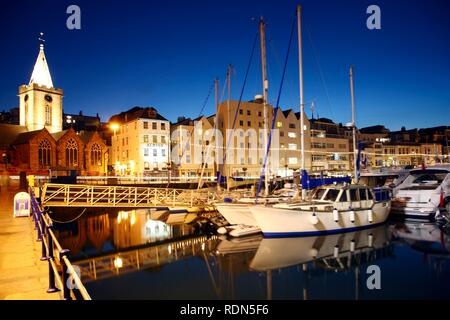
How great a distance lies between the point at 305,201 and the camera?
21078 mm

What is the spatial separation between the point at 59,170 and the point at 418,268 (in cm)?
6549

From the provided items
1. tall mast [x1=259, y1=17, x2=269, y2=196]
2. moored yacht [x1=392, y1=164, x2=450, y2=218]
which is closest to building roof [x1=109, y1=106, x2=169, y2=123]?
tall mast [x1=259, y1=17, x2=269, y2=196]

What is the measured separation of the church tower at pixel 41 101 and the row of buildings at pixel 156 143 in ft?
0.67

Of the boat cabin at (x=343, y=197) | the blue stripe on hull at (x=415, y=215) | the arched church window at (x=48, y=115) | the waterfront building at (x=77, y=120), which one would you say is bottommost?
the blue stripe on hull at (x=415, y=215)

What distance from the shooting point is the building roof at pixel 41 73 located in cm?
7412

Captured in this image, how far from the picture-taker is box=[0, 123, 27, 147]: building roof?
64762mm

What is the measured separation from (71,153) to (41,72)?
82.3 ft

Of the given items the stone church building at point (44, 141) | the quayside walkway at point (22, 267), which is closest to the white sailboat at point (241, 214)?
the quayside walkway at point (22, 267)

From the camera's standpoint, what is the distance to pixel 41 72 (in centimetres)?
7544

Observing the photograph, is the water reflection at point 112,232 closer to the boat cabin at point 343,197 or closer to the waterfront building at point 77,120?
the boat cabin at point 343,197

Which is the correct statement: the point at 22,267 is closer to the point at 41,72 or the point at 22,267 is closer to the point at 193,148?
the point at 193,148

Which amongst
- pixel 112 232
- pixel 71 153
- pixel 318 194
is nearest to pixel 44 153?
pixel 71 153

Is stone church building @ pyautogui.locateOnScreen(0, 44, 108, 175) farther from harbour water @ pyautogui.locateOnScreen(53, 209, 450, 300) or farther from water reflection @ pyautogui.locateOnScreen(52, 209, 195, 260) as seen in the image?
harbour water @ pyautogui.locateOnScreen(53, 209, 450, 300)
